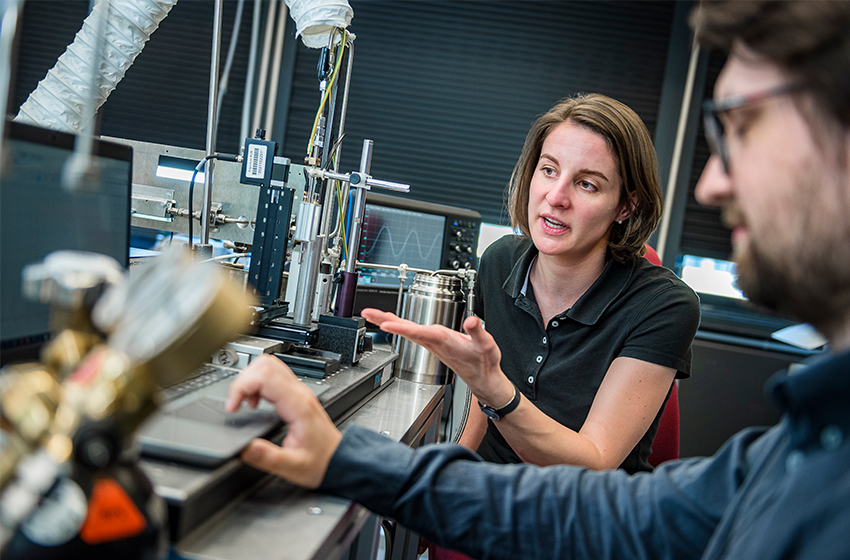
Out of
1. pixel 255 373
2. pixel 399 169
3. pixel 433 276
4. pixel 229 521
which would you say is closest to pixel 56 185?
pixel 255 373

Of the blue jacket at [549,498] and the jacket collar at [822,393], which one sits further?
the blue jacket at [549,498]

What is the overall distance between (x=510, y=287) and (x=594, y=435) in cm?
47

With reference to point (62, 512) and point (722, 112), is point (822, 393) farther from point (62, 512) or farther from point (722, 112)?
point (62, 512)

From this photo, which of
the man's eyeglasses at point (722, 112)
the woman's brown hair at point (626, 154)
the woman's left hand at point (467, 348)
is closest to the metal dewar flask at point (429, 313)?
the woman's brown hair at point (626, 154)

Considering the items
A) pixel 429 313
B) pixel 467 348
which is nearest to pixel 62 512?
pixel 467 348

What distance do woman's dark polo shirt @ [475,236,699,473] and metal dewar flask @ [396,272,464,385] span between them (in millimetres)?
117

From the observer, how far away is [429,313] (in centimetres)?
164

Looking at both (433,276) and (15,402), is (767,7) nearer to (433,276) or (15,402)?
(15,402)

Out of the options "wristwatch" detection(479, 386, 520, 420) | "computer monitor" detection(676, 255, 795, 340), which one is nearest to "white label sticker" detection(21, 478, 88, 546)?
"wristwatch" detection(479, 386, 520, 420)

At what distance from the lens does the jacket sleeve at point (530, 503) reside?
30.4 inches

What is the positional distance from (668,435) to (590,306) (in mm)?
371

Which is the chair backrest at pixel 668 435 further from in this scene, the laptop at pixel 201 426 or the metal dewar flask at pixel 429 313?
the laptop at pixel 201 426

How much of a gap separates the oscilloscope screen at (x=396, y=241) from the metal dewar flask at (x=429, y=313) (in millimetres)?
441

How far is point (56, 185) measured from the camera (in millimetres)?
827
